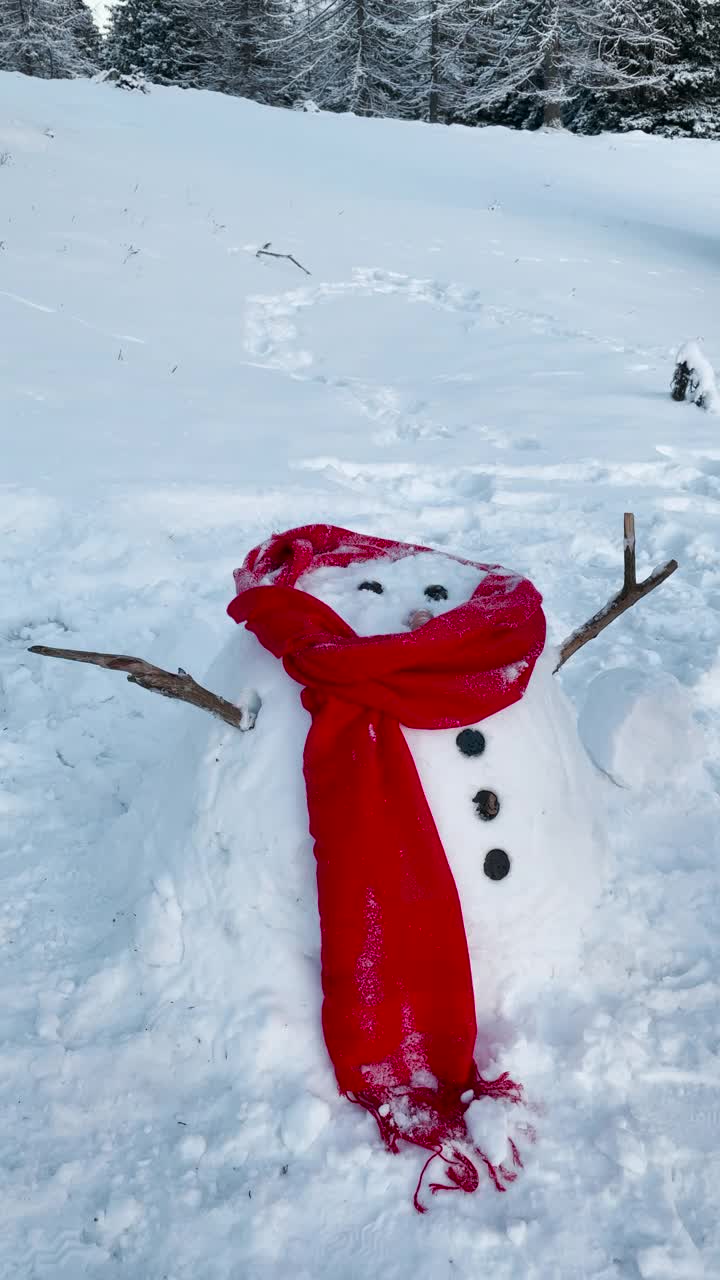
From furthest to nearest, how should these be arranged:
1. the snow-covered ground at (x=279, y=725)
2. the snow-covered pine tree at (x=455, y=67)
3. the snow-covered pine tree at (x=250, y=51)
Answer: the snow-covered pine tree at (x=250, y=51)
the snow-covered pine tree at (x=455, y=67)
the snow-covered ground at (x=279, y=725)

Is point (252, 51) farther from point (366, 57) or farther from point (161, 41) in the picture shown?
point (366, 57)

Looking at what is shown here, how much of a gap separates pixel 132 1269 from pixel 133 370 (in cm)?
508

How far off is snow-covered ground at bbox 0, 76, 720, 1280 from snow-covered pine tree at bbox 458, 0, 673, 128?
9339 millimetres

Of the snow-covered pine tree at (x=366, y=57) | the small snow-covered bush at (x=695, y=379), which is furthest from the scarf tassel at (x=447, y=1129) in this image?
the snow-covered pine tree at (x=366, y=57)

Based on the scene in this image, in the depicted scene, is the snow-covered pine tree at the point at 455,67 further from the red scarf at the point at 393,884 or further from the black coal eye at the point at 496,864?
the black coal eye at the point at 496,864

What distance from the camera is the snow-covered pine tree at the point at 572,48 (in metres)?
16.1

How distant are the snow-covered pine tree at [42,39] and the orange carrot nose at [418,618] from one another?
2913cm

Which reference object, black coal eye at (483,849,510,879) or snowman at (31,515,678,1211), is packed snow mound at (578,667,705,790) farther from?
black coal eye at (483,849,510,879)

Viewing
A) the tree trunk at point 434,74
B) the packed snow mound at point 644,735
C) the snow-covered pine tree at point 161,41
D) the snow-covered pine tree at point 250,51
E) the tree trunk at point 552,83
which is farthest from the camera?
the snow-covered pine tree at point 250,51

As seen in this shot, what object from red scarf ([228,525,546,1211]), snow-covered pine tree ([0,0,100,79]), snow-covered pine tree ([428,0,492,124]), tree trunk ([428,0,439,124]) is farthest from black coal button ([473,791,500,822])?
snow-covered pine tree ([0,0,100,79])

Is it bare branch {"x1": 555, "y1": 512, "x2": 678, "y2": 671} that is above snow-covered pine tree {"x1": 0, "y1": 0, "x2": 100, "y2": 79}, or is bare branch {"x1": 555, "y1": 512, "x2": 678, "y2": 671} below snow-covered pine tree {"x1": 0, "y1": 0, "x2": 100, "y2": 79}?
below

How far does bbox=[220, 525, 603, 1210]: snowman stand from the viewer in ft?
5.71

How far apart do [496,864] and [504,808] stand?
0.38 ft

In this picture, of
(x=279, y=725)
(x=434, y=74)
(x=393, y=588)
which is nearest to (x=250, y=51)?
(x=434, y=74)
